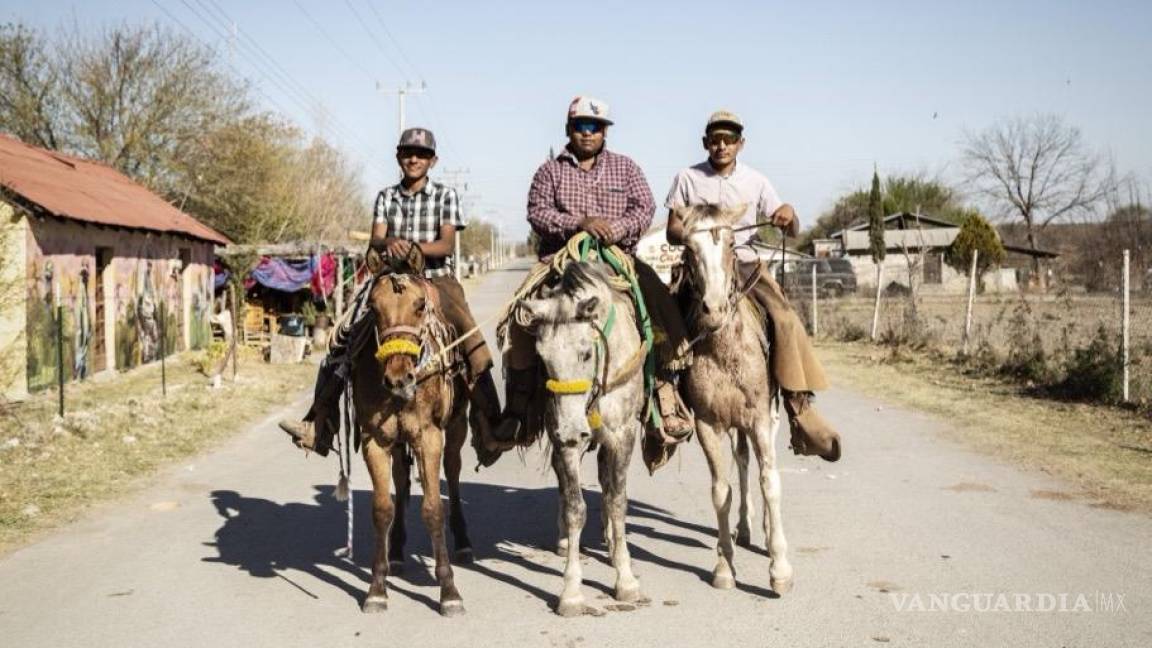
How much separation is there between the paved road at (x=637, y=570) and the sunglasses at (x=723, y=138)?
2.99 meters

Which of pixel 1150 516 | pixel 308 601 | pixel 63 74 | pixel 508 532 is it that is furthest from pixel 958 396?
pixel 63 74

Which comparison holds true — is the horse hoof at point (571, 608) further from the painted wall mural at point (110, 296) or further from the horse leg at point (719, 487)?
the painted wall mural at point (110, 296)

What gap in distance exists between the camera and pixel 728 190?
7.25 meters

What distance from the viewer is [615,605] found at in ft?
19.8

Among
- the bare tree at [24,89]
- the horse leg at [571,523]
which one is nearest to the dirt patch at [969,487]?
the horse leg at [571,523]

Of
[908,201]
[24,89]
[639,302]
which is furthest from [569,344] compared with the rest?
[908,201]

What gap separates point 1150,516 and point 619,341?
15.9 ft

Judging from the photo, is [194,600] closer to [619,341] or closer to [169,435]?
[619,341]

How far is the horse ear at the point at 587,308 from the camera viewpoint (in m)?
5.63

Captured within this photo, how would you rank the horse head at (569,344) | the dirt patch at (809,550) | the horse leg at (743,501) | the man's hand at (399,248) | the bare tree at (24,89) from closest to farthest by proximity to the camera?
1. the horse head at (569,344)
2. the man's hand at (399,248)
3. the dirt patch at (809,550)
4. the horse leg at (743,501)
5. the bare tree at (24,89)

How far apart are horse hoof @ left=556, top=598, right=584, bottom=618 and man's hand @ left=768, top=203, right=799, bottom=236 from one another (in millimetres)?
2850

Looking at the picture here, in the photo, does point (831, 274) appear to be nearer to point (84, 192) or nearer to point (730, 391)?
point (84, 192)

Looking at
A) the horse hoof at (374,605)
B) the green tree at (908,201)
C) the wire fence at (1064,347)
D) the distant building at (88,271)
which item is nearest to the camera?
the horse hoof at (374,605)

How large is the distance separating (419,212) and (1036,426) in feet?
29.2
